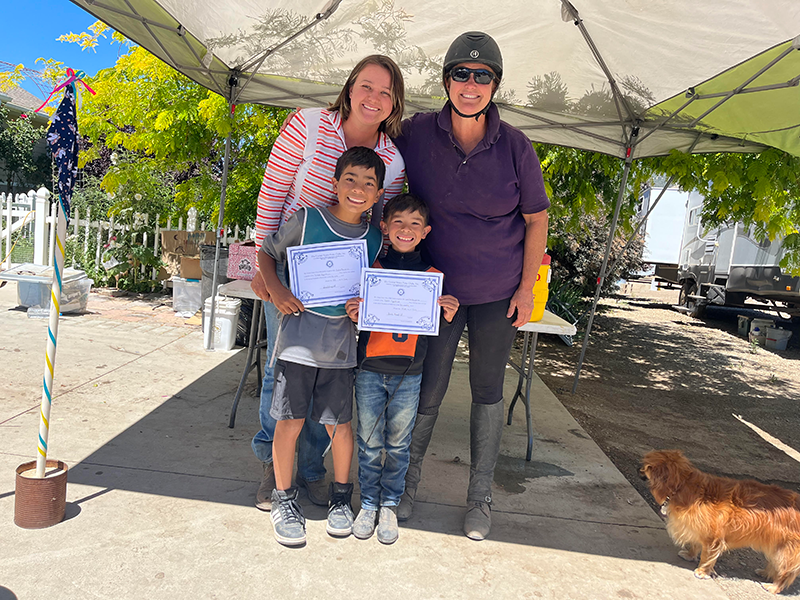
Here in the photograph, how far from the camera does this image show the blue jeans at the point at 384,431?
106 inches

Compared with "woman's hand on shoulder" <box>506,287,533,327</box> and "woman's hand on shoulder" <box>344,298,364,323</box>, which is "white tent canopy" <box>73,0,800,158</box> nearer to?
"woman's hand on shoulder" <box>506,287,533,327</box>

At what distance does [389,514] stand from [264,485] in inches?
25.6

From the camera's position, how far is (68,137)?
249 centimetres

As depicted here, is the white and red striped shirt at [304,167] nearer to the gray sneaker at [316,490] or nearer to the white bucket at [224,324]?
the gray sneaker at [316,490]

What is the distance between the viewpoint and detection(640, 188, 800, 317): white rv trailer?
10.4 metres

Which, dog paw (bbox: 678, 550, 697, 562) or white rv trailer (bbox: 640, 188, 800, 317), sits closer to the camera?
dog paw (bbox: 678, 550, 697, 562)

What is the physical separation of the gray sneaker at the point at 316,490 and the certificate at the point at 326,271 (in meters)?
1.06

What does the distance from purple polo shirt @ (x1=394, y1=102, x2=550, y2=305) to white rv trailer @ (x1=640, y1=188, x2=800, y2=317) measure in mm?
6402

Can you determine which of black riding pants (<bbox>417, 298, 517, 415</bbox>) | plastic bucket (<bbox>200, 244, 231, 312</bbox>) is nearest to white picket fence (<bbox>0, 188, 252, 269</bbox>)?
plastic bucket (<bbox>200, 244, 231, 312</bbox>)

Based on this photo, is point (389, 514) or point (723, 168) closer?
point (389, 514)

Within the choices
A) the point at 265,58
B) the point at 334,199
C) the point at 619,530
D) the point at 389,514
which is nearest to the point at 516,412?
the point at 619,530

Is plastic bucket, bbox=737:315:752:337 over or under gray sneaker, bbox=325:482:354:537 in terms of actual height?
over

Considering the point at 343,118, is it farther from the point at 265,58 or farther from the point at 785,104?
the point at 785,104

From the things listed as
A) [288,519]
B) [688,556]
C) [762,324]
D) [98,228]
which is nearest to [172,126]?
[98,228]
